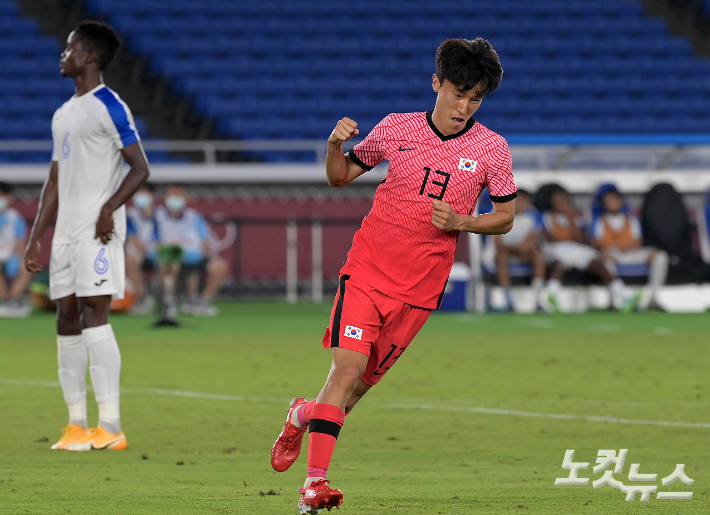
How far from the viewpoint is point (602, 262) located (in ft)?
58.2

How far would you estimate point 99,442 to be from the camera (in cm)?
609

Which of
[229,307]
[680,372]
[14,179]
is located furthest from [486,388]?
[14,179]

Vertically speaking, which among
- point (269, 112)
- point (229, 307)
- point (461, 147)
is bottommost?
point (229, 307)

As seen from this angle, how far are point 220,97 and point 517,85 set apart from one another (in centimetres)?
632

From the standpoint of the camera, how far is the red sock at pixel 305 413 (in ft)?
15.4

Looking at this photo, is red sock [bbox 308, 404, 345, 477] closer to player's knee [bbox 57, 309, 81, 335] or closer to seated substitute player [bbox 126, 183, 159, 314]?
player's knee [bbox 57, 309, 81, 335]

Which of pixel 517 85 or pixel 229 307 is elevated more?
pixel 517 85

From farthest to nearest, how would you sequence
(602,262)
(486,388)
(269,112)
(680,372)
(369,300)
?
(269,112) < (602,262) < (680,372) < (486,388) < (369,300)

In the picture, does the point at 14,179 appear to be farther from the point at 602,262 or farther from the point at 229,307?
the point at 602,262

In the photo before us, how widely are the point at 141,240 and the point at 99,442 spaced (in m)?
12.0

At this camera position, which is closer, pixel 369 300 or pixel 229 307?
pixel 369 300

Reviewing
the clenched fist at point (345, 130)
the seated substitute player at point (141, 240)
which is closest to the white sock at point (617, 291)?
the seated substitute player at point (141, 240)

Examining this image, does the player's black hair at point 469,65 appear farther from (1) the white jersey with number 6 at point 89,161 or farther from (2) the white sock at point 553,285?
(2) the white sock at point 553,285

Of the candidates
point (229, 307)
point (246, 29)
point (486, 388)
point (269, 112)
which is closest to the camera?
point (486, 388)
